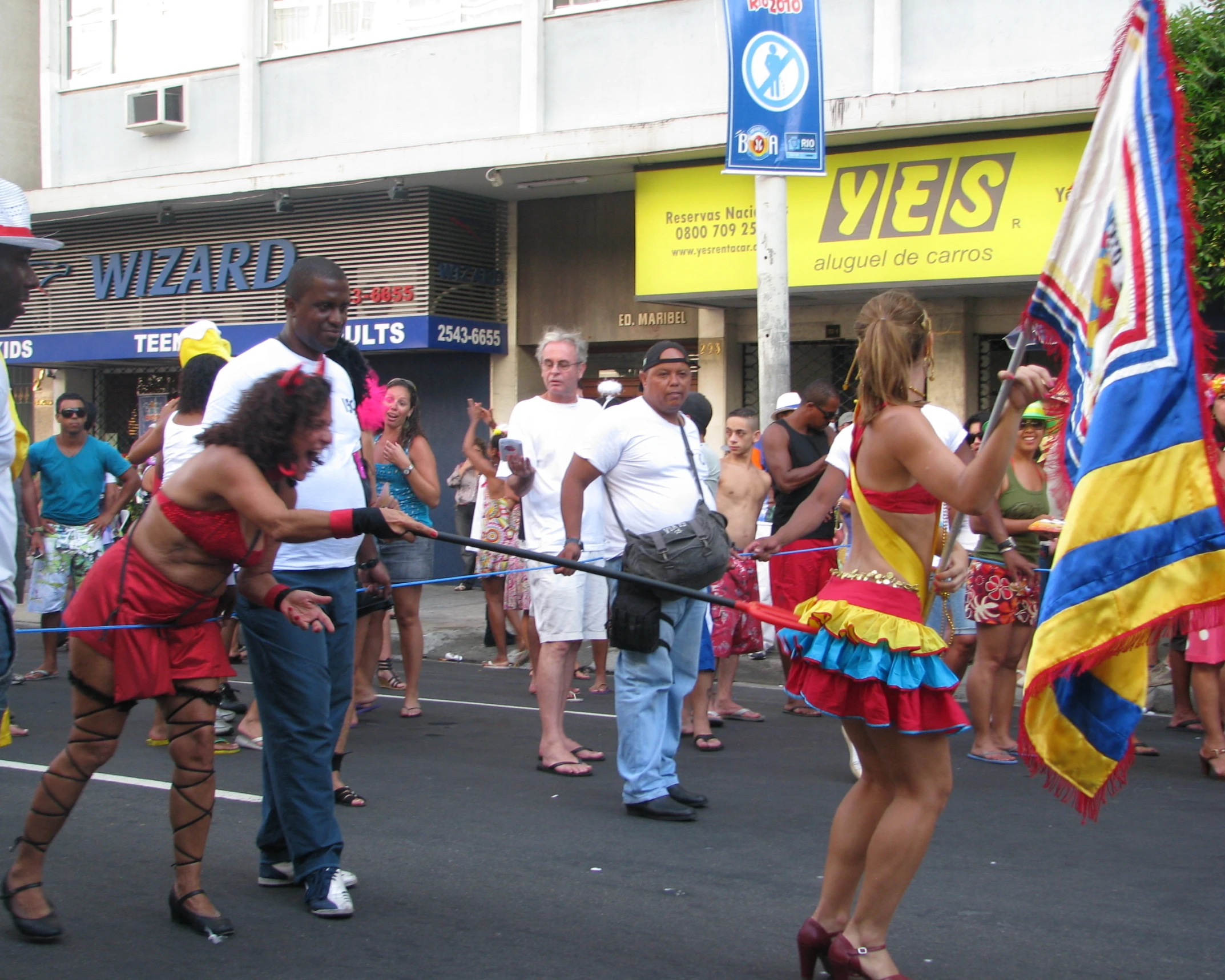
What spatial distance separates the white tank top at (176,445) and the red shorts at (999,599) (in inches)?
156

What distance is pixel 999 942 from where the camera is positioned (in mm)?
4199

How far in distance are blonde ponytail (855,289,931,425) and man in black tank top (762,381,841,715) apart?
4227 millimetres

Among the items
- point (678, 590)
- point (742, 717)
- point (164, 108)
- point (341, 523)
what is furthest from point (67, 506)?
point (164, 108)

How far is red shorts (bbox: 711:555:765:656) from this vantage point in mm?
7980

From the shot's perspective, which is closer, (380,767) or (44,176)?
(380,767)

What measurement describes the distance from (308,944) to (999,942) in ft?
7.08

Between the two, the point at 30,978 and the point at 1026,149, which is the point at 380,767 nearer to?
the point at 30,978

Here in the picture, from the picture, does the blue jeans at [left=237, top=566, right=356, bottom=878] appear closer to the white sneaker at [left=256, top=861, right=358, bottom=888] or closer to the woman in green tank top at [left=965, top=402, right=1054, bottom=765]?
the white sneaker at [left=256, top=861, right=358, bottom=888]

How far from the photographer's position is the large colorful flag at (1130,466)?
333cm

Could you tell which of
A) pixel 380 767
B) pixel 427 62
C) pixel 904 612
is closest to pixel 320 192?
pixel 427 62

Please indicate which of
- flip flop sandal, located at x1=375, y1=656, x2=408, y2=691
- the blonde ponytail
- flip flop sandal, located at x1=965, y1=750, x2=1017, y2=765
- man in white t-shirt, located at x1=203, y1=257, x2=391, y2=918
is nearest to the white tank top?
man in white t-shirt, located at x1=203, y1=257, x2=391, y2=918

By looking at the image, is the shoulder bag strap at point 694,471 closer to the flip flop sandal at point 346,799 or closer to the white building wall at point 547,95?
the flip flop sandal at point 346,799

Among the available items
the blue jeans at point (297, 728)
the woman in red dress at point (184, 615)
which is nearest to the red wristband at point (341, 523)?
the woman in red dress at point (184, 615)

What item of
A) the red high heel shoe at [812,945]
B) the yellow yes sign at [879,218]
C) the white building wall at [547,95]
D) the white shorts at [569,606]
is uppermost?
the white building wall at [547,95]
